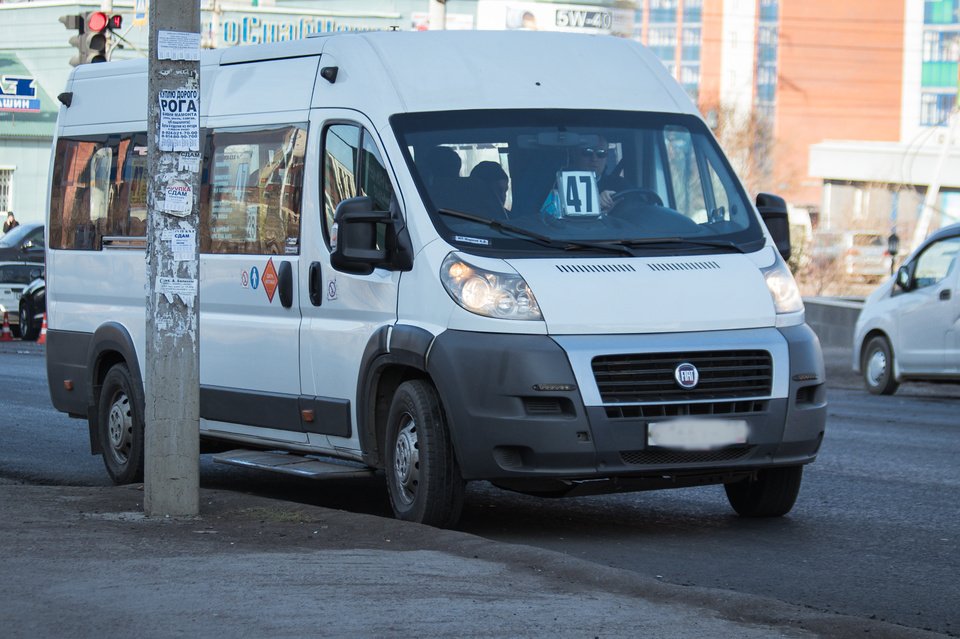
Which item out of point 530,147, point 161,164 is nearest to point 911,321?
point 530,147

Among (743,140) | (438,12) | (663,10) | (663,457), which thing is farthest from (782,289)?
(663,10)

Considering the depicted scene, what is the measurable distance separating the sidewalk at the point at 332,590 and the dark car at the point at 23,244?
21.2 meters

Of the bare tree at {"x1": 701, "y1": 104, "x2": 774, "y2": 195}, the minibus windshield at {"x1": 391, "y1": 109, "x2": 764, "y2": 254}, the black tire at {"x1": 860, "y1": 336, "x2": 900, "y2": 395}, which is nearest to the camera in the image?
the minibus windshield at {"x1": 391, "y1": 109, "x2": 764, "y2": 254}

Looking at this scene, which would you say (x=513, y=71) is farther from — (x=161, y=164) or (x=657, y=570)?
(x=657, y=570)

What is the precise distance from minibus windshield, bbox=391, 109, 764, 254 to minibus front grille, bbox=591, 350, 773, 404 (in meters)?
0.64

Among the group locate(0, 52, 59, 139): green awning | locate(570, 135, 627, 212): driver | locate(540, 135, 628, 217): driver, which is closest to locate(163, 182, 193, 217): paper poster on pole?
locate(540, 135, 628, 217): driver

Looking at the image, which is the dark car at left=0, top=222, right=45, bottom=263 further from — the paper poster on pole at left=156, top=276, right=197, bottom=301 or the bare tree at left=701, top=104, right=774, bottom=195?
the bare tree at left=701, top=104, right=774, bottom=195

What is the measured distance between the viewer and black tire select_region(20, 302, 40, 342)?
2809cm

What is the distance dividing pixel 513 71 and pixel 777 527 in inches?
105

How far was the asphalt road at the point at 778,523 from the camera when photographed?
281 inches

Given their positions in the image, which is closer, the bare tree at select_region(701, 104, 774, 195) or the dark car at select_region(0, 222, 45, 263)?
the dark car at select_region(0, 222, 45, 263)

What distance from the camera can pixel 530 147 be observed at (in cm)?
866

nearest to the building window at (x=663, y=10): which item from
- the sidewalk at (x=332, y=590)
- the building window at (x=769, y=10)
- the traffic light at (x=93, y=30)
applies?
the building window at (x=769, y=10)

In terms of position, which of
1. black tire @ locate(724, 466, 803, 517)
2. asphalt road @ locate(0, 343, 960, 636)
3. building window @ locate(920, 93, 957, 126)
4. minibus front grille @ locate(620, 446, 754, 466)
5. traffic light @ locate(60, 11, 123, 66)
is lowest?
asphalt road @ locate(0, 343, 960, 636)
